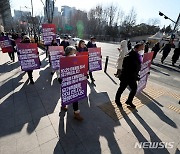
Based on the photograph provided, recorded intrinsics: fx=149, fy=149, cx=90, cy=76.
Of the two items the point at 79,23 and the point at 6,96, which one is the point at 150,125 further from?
the point at 79,23

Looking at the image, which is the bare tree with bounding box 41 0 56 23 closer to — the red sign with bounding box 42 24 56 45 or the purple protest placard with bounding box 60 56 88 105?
the red sign with bounding box 42 24 56 45

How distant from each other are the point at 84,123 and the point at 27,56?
12.7 ft

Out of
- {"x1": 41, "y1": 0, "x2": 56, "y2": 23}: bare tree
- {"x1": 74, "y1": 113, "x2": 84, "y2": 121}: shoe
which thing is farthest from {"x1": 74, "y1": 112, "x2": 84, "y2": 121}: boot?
{"x1": 41, "y1": 0, "x2": 56, "y2": 23}: bare tree

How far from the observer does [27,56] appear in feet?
19.9

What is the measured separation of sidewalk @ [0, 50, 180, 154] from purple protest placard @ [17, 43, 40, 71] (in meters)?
0.77

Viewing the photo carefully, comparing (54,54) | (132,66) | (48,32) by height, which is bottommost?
(54,54)

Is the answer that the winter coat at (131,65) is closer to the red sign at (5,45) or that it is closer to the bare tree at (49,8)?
the red sign at (5,45)

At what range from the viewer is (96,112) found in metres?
4.35

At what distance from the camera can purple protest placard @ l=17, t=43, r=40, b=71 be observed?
5.88 m

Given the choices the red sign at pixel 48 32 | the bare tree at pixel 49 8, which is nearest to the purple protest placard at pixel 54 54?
the red sign at pixel 48 32

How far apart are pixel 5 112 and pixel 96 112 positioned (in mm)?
2507

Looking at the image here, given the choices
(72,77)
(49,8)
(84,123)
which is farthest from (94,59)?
(49,8)

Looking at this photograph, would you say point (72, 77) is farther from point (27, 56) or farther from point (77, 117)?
point (27, 56)

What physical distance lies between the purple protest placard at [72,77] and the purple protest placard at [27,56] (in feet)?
10.7
